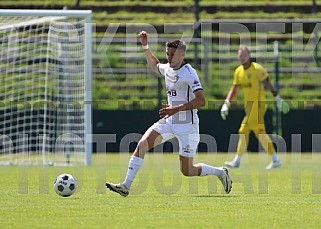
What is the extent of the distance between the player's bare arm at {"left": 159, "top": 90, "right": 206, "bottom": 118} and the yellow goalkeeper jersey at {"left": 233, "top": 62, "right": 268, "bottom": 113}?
543 cm

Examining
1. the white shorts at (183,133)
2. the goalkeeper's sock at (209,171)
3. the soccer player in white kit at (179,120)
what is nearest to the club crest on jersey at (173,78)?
the soccer player in white kit at (179,120)

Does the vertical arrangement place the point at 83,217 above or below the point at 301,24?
below

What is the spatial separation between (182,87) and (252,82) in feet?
18.0

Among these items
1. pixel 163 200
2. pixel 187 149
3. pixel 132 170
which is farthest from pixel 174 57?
pixel 163 200

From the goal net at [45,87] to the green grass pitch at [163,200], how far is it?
5.04 ft

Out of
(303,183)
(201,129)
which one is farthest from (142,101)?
(303,183)

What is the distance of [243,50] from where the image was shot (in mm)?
14953

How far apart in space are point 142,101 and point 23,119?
4275mm

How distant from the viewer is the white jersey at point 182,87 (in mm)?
10008

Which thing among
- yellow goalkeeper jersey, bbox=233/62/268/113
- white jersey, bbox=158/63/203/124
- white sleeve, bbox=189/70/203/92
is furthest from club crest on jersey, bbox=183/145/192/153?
yellow goalkeeper jersey, bbox=233/62/268/113

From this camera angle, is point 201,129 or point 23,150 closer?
point 23,150

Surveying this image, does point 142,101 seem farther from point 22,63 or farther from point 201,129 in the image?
point 22,63

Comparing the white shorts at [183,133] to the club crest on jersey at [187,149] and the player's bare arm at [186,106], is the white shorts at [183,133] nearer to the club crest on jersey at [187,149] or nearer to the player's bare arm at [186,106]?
the club crest on jersey at [187,149]

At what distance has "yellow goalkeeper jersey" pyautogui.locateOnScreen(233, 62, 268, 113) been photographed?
15.3 meters
